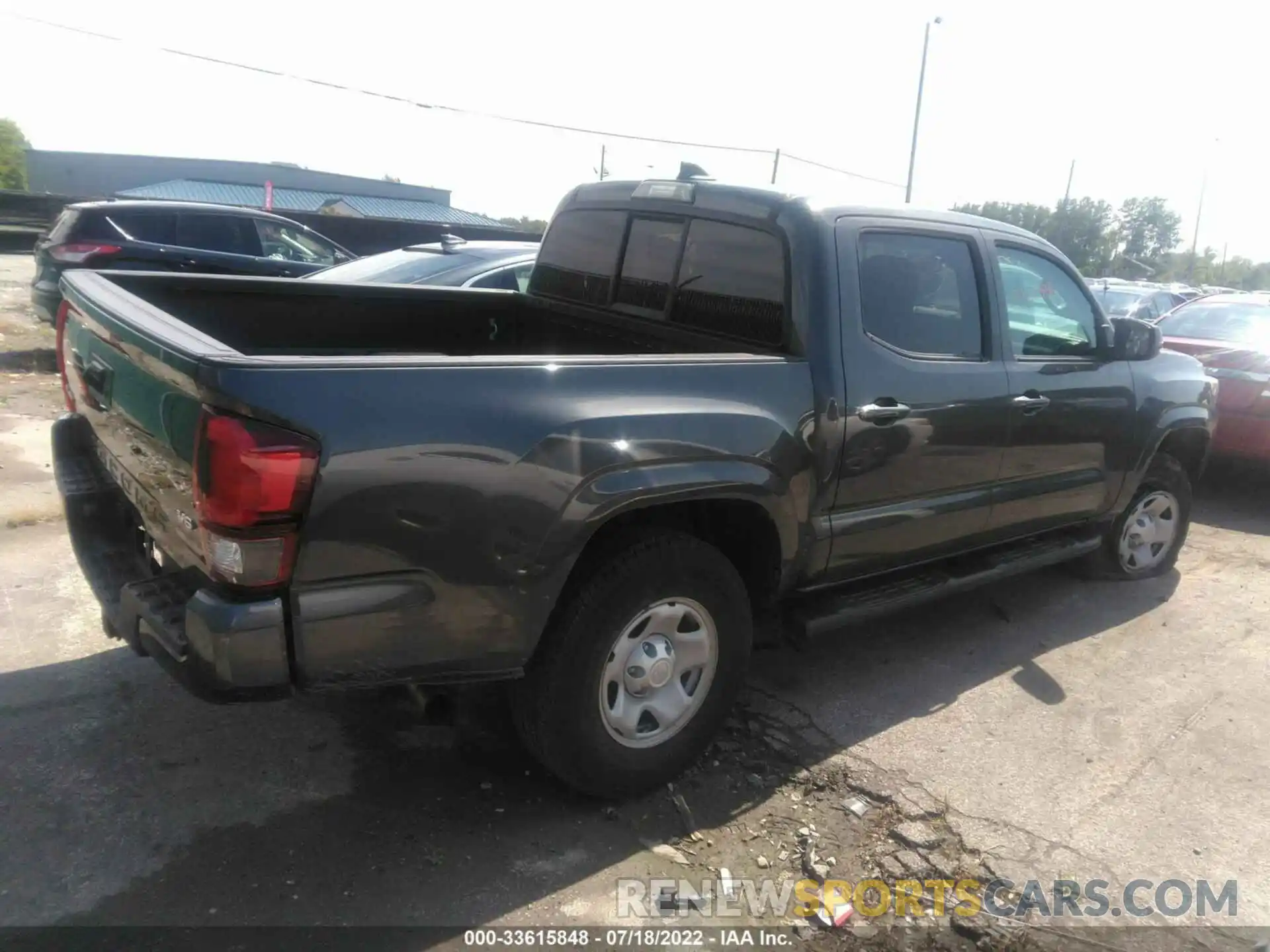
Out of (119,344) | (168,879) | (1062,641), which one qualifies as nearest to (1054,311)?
(1062,641)

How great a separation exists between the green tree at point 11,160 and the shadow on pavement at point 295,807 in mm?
72196

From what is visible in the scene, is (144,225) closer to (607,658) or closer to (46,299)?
(46,299)

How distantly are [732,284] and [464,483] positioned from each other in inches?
62.7

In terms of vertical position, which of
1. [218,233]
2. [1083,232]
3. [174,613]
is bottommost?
[174,613]

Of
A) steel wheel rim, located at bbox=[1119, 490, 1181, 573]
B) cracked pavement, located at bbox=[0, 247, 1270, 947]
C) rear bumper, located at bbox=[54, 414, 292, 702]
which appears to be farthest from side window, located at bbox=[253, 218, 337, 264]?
steel wheel rim, located at bbox=[1119, 490, 1181, 573]

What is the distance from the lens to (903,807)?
127 inches

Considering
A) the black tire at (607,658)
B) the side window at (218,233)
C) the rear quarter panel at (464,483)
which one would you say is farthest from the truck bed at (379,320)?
the side window at (218,233)

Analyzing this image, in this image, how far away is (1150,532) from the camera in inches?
215

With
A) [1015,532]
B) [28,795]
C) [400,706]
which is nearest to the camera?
[28,795]

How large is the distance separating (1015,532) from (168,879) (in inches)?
144

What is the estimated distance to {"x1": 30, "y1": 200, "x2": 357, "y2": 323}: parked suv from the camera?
9219 millimetres

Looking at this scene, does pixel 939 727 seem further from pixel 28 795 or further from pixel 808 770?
pixel 28 795

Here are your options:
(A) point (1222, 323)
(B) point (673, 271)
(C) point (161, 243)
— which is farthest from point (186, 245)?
(A) point (1222, 323)

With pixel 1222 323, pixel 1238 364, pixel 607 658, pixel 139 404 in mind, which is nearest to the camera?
pixel 139 404
